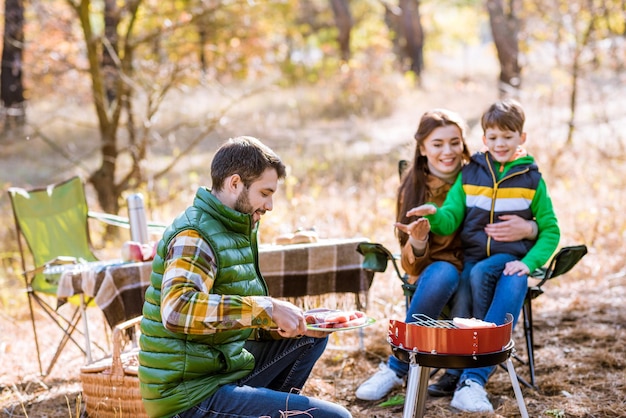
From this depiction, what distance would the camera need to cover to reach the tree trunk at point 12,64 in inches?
440

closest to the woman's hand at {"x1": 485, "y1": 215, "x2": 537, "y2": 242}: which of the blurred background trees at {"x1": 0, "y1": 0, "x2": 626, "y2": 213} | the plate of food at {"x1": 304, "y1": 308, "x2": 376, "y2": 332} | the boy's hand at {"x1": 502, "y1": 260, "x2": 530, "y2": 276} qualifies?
the boy's hand at {"x1": 502, "y1": 260, "x2": 530, "y2": 276}


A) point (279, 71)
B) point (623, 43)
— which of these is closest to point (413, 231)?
point (623, 43)

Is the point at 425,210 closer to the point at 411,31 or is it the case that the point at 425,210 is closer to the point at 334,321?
the point at 334,321

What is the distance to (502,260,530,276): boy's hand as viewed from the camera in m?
3.29

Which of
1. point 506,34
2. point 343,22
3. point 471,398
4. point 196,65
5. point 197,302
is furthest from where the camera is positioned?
point 343,22

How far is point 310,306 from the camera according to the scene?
402 cm

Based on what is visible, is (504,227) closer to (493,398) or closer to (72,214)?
(493,398)

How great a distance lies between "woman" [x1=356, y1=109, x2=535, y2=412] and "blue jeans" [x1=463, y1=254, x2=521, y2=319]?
68mm

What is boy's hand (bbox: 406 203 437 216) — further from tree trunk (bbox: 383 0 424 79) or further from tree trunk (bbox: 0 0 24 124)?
tree trunk (bbox: 383 0 424 79)

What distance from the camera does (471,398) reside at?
3.20 meters

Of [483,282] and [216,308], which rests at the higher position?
[216,308]

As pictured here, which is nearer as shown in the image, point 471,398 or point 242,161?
point 242,161

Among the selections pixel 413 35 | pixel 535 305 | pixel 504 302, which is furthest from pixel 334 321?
pixel 413 35

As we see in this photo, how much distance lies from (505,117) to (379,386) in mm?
1206
